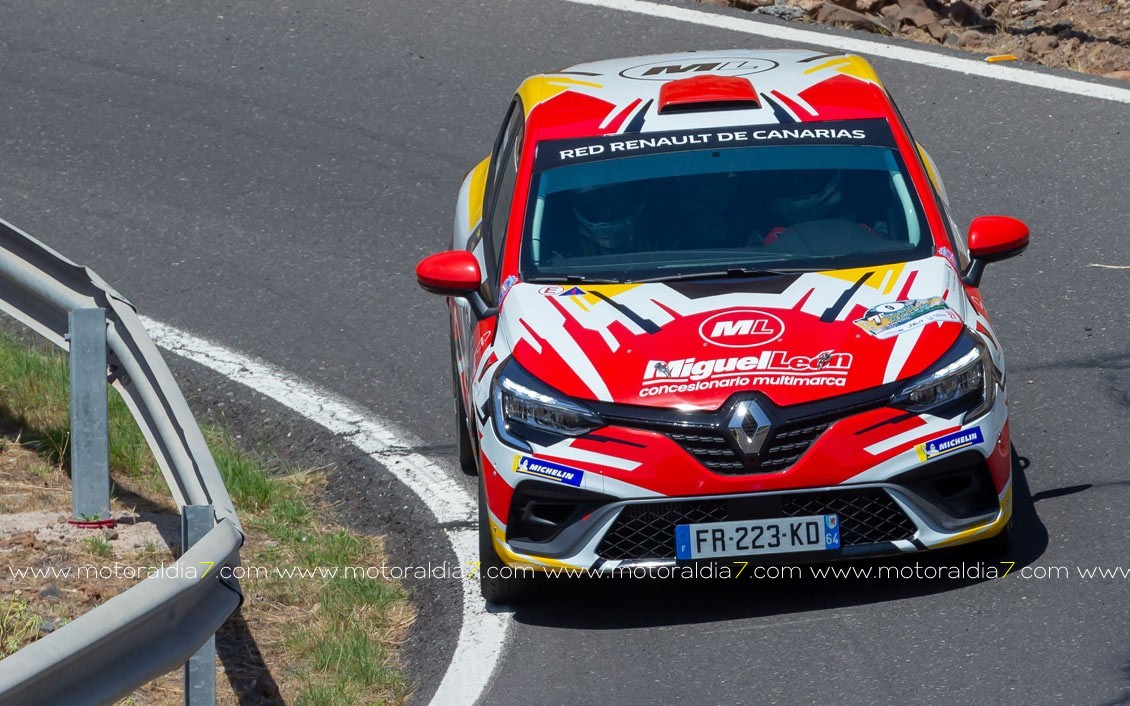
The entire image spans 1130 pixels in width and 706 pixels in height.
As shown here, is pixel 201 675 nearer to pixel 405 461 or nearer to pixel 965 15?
pixel 405 461

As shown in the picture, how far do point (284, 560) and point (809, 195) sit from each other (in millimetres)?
2516

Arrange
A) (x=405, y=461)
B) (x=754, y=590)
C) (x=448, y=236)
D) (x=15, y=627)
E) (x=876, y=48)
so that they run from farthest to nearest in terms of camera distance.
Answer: (x=876, y=48)
(x=448, y=236)
(x=405, y=461)
(x=754, y=590)
(x=15, y=627)

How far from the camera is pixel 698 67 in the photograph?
7.55 metres

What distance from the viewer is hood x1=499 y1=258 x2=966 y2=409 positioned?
18.4 ft

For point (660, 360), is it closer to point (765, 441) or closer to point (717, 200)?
point (765, 441)

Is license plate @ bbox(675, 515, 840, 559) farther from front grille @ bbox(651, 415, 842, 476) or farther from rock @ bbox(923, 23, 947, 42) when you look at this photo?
rock @ bbox(923, 23, 947, 42)

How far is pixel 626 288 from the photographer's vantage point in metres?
6.23

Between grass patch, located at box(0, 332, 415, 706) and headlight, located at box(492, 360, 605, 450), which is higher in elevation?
headlight, located at box(492, 360, 605, 450)

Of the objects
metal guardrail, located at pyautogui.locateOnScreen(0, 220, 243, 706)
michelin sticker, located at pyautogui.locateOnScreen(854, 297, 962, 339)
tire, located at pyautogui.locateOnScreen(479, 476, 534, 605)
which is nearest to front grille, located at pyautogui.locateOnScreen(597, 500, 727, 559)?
tire, located at pyautogui.locateOnScreen(479, 476, 534, 605)

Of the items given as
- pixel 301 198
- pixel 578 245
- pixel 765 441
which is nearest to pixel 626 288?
pixel 578 245

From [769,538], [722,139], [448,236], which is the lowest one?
[448,236]

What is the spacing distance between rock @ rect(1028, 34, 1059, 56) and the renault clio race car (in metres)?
5.14

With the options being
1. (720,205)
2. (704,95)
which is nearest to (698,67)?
(704,95)

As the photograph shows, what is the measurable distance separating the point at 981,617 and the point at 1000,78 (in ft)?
20.7
